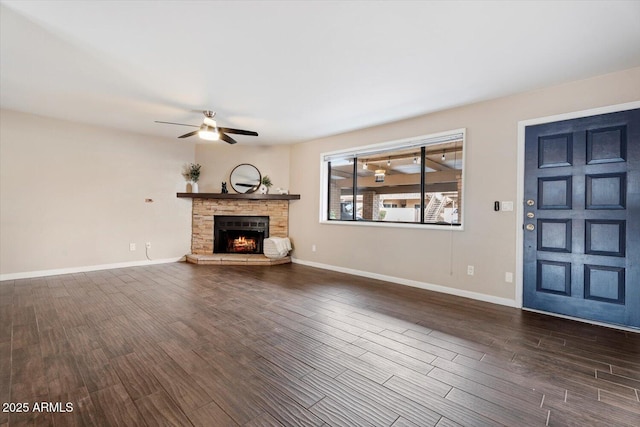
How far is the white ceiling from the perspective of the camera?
2.02 m

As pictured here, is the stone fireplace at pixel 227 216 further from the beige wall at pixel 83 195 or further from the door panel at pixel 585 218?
the door panel at pixel 585 218

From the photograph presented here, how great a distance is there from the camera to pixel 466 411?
61.6 inches

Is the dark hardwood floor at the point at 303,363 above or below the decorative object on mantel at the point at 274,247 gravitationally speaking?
below

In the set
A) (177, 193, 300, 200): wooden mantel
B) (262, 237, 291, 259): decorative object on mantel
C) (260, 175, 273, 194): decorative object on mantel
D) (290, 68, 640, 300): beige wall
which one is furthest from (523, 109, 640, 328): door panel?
(260, 175, 273, 194): decorative object on mantel

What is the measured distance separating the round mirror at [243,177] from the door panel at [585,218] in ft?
15.8

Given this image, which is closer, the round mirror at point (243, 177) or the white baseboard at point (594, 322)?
the white baseboard at point (594, 322)

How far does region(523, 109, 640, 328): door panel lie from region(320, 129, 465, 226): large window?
0.89m

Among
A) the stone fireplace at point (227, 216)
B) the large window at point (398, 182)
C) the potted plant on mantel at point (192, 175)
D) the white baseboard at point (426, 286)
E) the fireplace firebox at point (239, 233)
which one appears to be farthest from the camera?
the fireplace firebox at point (239, 233)

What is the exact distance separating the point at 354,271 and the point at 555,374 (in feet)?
10.2

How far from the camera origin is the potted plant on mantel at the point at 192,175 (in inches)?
232

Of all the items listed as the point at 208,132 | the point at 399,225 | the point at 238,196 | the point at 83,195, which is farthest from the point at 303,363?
the point at 83,195

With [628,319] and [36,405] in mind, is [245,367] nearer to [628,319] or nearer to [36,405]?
[36,405]

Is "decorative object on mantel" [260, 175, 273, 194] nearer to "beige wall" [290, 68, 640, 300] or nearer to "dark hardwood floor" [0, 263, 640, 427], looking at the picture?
"beige wall" [290, 68, 640, 300]

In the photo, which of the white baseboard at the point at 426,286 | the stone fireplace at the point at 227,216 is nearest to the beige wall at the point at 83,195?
the stone fireplace at the point at 227,216
